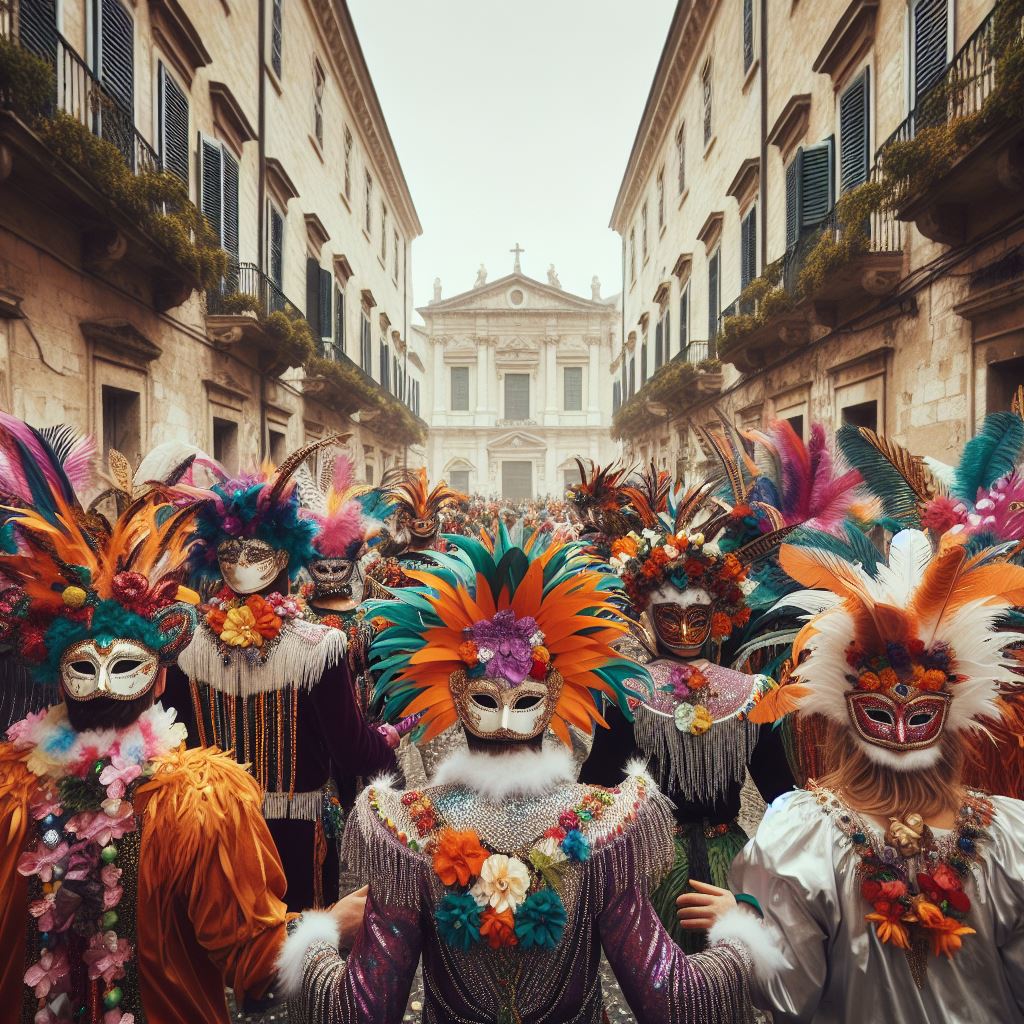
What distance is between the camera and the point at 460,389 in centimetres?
4397

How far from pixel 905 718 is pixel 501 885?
1031 millimetres

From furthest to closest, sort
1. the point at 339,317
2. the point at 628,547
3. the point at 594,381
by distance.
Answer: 1. the point at 594,381
2. the point at 339,317
3. the point at 628,547

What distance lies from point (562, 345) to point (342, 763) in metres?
42.8

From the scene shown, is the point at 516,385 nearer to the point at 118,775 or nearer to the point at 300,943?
the point at 118,775

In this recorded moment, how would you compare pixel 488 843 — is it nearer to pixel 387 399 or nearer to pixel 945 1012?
pixel 945 1012

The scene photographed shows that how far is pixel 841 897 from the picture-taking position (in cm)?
169

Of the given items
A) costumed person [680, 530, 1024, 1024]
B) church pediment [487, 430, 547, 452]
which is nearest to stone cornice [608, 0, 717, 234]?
church pediment [487, 430, 547, 452]

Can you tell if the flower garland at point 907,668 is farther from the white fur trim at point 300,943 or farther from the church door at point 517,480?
the church door at point 517,480

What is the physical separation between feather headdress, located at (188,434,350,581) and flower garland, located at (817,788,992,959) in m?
2.30

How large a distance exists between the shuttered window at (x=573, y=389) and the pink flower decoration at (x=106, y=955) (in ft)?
140

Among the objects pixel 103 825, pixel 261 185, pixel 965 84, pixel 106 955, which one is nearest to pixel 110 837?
pixel 103 825

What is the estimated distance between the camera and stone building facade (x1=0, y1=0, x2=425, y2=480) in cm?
630

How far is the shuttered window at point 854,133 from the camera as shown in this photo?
904 cm

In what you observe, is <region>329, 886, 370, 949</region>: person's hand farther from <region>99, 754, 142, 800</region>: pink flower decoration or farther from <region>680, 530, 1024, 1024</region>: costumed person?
<region>680, 530, 1024, 1024</region>: costumed person
